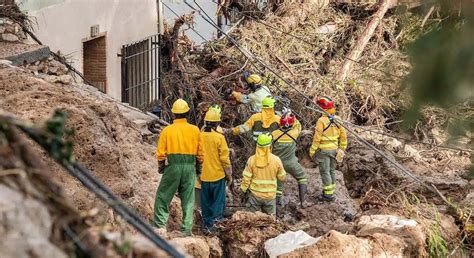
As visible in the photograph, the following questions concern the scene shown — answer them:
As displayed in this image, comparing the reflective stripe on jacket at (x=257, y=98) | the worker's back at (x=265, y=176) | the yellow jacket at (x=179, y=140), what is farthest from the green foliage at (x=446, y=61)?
the reflective stripe on jacket at (x=257, y=98)

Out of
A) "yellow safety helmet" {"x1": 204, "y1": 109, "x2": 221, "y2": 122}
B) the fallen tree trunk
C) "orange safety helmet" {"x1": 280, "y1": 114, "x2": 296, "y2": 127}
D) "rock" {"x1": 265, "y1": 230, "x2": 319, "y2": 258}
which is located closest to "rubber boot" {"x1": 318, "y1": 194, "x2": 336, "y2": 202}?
"orange safety helmet" {"x1": 280, "y1": 114, "x2": 296, "y2": 127}

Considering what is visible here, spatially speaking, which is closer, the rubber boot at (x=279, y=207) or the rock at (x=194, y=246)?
the rock at (x=194, y=246)

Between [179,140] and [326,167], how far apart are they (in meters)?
3.35

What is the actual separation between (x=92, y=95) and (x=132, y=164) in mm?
1501

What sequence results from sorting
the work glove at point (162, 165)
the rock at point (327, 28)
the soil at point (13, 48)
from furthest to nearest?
the rock at point (327, 28) → the soil at point (13, 48) → the work glove at point (162, 165)

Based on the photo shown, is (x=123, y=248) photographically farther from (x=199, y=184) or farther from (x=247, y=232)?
(x=199, y=184)

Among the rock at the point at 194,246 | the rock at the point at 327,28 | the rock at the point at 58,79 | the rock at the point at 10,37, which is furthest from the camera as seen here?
the rock at the point at 327,28

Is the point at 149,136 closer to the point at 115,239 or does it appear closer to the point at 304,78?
the point at 304,78

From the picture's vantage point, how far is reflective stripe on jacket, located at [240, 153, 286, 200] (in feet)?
32.8

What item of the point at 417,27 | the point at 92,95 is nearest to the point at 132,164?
the point at 92,95

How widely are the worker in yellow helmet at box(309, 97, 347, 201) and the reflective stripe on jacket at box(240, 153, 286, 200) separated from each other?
1.65 meters

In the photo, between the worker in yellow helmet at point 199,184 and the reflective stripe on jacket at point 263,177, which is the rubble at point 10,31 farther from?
the reflective stripe on jacket at point 263,177

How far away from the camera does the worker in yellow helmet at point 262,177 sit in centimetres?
995

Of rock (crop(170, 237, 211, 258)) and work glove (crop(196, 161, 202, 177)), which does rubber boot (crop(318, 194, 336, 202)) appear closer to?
work glove (crop(196, 161, 202, 177))
